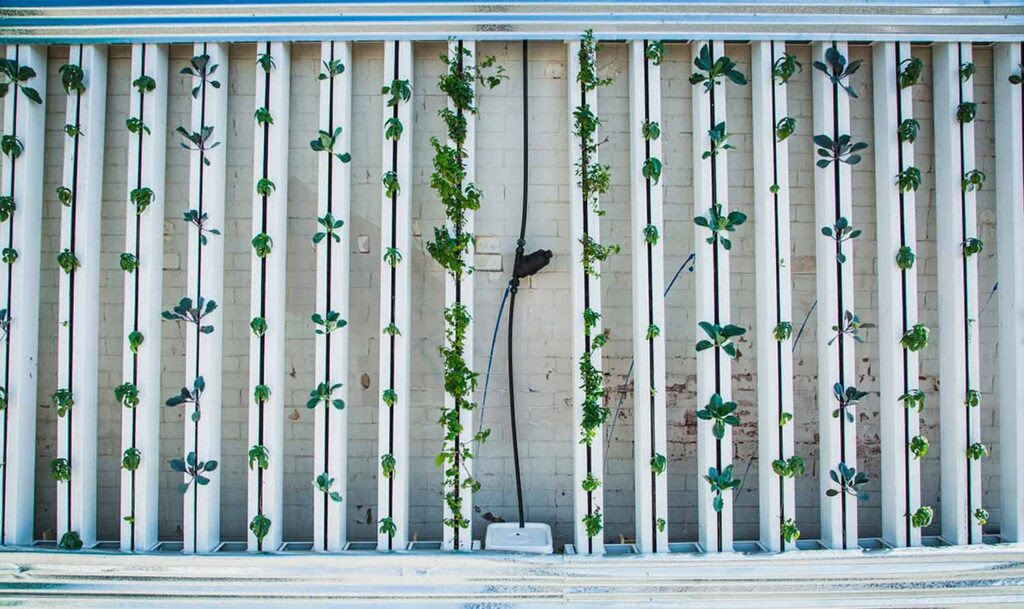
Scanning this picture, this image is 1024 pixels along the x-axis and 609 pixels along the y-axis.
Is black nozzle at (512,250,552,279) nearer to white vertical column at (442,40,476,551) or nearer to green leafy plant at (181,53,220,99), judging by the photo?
white vertical column at (442,40,476,551)

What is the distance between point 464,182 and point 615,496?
1736 millimetres

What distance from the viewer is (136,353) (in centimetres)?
302

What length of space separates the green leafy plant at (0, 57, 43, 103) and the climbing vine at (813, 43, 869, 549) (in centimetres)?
371

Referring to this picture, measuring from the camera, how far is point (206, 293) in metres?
3.01

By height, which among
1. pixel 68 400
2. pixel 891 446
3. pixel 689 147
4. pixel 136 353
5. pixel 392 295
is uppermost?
pixel 689 147

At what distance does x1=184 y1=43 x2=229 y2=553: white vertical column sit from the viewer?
9.80 feet

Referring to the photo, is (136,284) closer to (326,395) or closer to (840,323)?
(326,395)

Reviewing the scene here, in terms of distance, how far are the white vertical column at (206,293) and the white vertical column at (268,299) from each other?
0.19m

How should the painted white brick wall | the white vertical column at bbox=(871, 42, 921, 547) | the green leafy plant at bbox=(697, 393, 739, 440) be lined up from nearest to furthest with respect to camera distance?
the green leafy plant at bbox=(697, 393, 739, 440) < the white vertical column at bbox=(871, 42, 921, 547) < the painted white brick wall

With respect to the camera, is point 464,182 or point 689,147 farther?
point 689,147

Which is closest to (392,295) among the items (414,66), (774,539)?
(414,66)

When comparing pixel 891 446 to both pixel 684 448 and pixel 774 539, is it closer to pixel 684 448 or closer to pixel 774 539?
pixel 774 539

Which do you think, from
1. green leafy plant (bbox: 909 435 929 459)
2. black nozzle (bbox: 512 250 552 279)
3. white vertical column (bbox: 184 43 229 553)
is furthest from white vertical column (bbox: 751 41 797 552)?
white vertical column (bbox: 184 43 229 553)

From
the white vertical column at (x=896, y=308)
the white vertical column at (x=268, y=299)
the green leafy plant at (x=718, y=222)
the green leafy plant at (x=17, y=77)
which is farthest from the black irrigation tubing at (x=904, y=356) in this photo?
the green leafy plant at (x=17, y=77)
